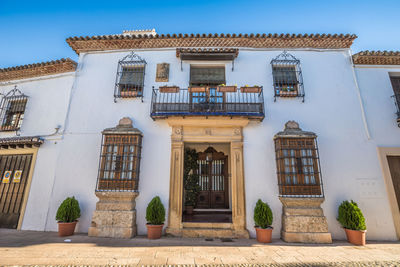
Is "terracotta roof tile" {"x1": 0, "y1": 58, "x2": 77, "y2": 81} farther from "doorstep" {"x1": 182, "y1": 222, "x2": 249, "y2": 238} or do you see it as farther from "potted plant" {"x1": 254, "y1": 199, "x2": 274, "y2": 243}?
"potted plant" {"x1": 254, "y1": 199, "x2": 274, "y2": 243}

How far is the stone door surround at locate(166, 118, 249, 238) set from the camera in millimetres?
5441

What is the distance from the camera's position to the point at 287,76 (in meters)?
6.69

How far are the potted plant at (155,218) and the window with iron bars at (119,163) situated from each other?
767 mm

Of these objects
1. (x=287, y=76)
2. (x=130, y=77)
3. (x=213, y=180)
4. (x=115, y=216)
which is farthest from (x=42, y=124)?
(x=287, y=76)

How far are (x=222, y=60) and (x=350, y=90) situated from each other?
4535 mm

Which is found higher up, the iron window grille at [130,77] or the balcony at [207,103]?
the iron window grille at [130,77]

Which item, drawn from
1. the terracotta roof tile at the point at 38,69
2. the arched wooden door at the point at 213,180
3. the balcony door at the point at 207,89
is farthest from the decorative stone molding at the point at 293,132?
the terracotta roof tile at the point at 38,69

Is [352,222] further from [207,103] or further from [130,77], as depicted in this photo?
[130,77]

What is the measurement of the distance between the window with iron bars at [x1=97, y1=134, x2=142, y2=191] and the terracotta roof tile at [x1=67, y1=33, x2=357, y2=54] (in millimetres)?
3679

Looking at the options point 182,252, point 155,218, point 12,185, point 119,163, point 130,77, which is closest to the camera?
point 182,252

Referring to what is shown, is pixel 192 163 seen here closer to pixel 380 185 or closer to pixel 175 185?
pixel 175 185

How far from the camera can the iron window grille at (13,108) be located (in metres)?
7.35

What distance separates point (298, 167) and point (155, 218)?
4.38 metres

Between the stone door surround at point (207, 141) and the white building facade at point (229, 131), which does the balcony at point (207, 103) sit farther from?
the stone door surround at point (207, 141)
